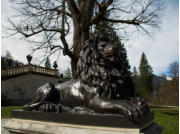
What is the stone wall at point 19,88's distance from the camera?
1969 cm

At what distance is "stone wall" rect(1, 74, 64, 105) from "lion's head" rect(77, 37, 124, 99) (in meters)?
17.8

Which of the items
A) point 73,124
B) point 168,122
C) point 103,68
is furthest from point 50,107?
point 168,122

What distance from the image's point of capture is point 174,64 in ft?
107

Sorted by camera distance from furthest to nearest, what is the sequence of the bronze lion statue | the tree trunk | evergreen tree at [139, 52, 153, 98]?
evergreen tree at [139, 52, 153, 98], the tree trunk, the bronze lion statue

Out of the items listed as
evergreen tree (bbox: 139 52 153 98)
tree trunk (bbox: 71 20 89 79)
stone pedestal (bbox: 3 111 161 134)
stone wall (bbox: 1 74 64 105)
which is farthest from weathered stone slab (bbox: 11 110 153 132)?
evergreen tree (bbox: 139 52 153 98)

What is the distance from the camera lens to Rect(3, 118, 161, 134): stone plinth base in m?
2.52

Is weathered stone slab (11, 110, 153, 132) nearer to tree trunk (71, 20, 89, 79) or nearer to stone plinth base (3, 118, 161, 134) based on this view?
stone plinth base (3, 118, 161, 134)

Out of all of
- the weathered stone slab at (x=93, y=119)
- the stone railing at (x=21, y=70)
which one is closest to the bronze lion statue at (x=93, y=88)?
the weathered stone slab at (x=93, y=119)

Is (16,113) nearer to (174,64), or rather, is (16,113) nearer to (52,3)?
(52,3)

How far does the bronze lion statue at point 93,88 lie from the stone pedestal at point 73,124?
0.16m

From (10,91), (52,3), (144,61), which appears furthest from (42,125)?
(144,61)

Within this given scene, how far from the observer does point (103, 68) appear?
3162 mm

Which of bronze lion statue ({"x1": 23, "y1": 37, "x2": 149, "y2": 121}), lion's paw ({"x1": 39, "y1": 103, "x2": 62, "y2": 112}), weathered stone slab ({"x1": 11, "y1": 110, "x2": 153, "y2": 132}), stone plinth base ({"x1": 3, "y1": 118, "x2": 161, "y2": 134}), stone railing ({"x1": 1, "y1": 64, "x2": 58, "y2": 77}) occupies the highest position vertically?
stone railing ({"x1": 1, "y1": 64, "x2": 58, "y2": 77})

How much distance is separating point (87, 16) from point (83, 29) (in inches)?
37.4
